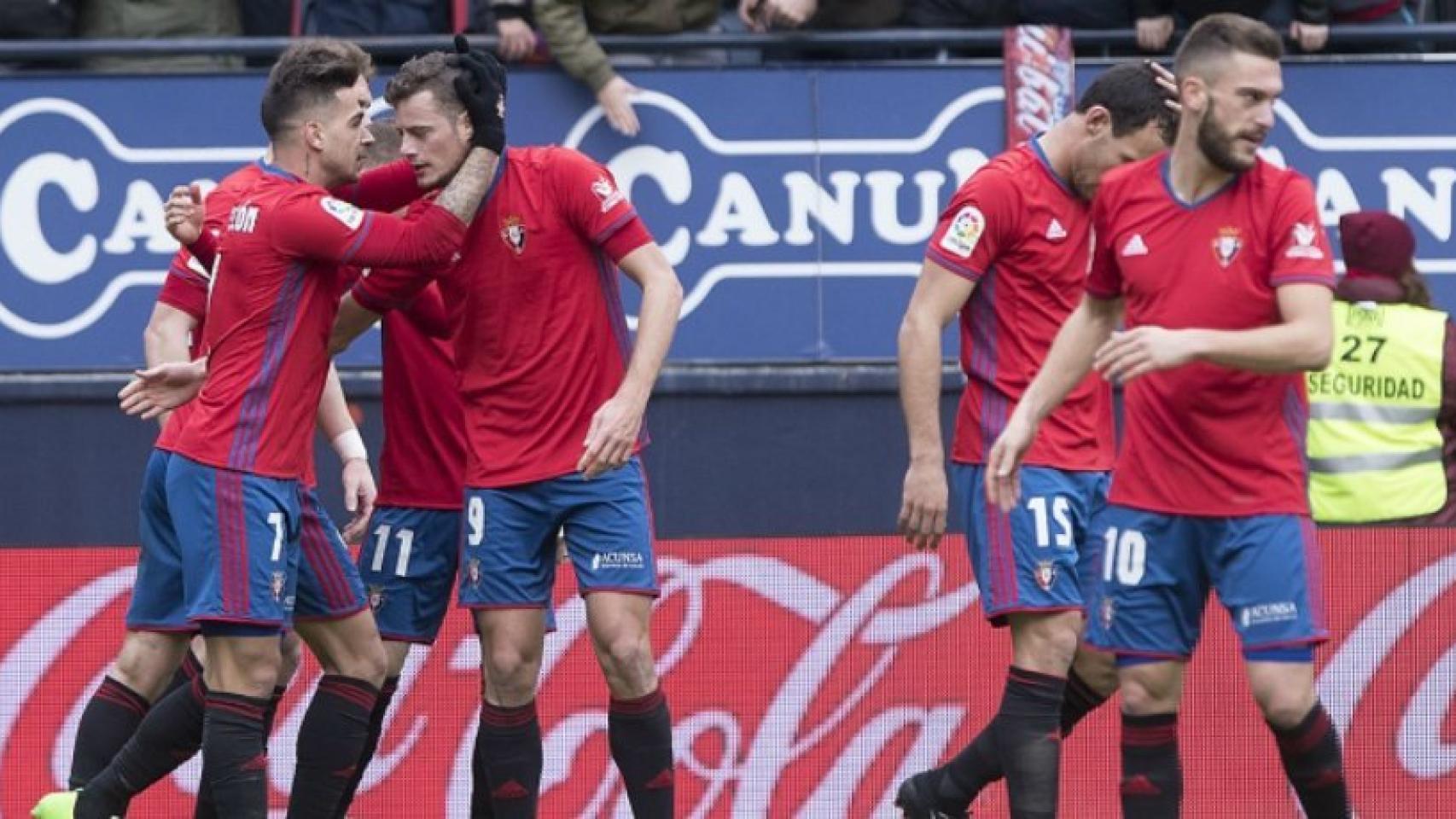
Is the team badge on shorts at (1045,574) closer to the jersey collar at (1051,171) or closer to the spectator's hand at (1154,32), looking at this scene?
the jersey collar at (1051,171)

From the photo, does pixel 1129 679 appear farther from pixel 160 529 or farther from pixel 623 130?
pixel 623 130

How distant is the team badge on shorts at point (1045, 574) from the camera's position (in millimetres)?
7336

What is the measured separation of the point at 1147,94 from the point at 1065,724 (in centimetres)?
186

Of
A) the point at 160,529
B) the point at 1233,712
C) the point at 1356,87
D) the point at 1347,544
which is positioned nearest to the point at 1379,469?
the point at 1347,544

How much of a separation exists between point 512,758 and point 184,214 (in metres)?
1.75

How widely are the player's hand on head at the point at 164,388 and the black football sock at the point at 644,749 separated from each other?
144 cm

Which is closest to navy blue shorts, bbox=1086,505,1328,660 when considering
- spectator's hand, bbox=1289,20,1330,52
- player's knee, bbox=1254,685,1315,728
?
player's knee, bbox=1254,685,1315,728

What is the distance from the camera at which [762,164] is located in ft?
31.3

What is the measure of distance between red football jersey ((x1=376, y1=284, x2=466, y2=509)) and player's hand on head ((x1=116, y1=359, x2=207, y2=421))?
0.69 metres

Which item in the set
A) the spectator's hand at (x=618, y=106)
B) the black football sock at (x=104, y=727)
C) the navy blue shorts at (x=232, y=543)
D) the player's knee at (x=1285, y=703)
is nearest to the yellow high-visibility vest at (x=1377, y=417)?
the player's knee at (x=1285, y=703)

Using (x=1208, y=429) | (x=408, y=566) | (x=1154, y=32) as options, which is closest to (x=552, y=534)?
(x=408, y=566)

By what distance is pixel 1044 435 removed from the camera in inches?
296

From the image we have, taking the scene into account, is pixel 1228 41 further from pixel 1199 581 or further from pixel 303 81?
pixel 303 81

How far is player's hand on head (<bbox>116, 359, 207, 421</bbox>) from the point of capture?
722 cm
